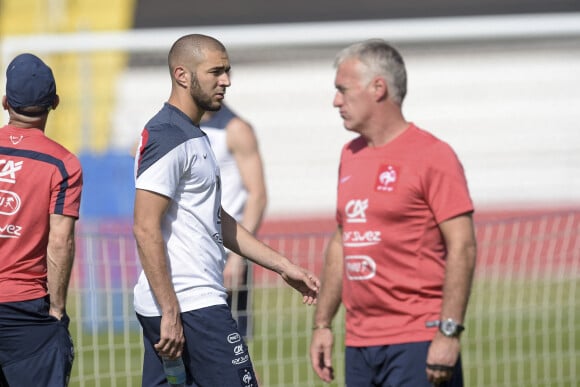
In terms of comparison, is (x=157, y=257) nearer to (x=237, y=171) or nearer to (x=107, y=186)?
(x=237, y=171)

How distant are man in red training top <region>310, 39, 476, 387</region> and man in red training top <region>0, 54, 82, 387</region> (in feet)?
3.93

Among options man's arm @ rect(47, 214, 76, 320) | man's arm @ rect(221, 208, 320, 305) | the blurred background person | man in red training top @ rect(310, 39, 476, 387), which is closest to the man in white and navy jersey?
man's arm @ rect(221, 208, 320, 305)

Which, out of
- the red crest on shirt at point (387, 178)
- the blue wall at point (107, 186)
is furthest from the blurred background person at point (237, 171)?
the blue wall at point (107, 186)

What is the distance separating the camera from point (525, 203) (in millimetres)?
14086

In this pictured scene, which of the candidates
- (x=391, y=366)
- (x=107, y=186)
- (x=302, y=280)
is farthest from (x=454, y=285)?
(x=107, y=186)

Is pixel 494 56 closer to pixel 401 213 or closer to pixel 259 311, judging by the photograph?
pixel 259 311

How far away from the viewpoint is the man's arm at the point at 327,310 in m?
5.05

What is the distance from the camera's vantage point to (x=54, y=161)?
16.0ft

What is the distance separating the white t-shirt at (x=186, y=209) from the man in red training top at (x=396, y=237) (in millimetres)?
577

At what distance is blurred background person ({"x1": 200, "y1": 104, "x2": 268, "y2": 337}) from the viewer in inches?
266

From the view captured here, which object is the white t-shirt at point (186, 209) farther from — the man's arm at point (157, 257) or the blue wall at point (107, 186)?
the blue wall at point (107, 186)

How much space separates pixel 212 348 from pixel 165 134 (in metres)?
0.88

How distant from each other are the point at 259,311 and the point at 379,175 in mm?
4570

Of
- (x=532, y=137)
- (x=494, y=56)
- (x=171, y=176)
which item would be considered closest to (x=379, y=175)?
(x=171, y=176)
